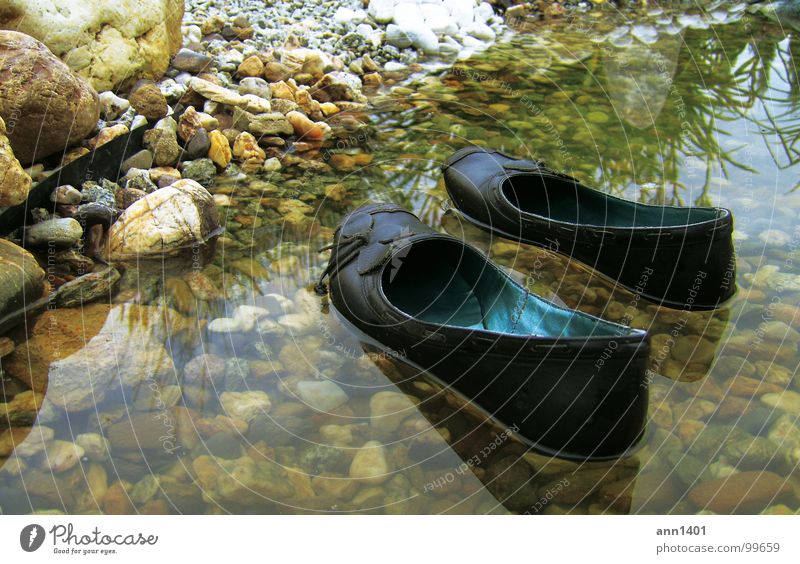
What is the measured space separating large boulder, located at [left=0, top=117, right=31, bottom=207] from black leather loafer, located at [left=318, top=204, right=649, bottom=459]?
3.49 ft

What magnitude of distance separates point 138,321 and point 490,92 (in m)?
2.85

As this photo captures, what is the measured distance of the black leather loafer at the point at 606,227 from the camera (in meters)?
2.29

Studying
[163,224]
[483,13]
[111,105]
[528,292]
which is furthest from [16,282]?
[483,13]

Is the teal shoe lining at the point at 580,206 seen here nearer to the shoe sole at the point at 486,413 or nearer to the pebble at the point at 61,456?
the shoe sole at the point at 486,413

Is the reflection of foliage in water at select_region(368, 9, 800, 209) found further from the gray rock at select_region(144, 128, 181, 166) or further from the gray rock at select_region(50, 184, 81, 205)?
the gray rock at select_region(50, 184, 81, 205)

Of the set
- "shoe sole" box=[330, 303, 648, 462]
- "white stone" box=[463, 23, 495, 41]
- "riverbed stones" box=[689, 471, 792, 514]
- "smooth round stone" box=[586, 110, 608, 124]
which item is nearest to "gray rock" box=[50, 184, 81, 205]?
"shoe sole" box=[330, 303, 648, 462]

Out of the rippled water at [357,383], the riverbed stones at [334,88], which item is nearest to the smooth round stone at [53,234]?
the rippled water at [357,383]

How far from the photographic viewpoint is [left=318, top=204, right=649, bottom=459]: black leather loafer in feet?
5.60

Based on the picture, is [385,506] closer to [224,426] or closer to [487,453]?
[487,453]

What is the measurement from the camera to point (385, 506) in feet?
5.57

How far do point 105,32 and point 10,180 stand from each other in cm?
147
